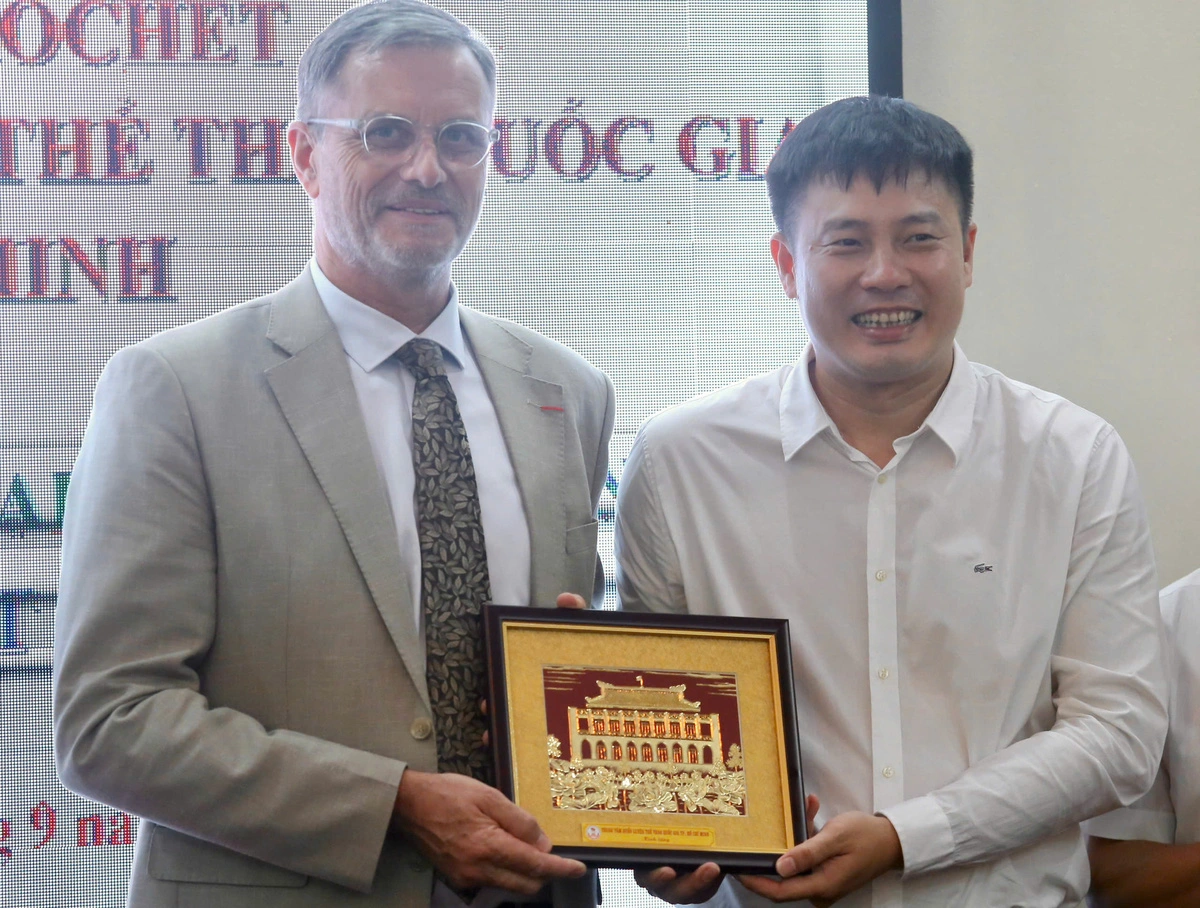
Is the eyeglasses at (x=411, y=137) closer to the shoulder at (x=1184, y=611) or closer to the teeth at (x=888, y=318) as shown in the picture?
the teeth at (x=888, y=318)

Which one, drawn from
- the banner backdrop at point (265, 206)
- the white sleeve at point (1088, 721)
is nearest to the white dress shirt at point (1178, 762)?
the white sleeve at point (1088, 721)

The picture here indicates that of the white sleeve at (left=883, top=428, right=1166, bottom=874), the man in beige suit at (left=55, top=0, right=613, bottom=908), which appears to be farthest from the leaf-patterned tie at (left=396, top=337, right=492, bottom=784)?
the white sleeve at (left=883, top=428, right=1166, bottom=874)

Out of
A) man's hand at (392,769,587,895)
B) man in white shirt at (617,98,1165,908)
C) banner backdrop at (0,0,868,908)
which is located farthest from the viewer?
banner backdrop at (0,0,868,908)

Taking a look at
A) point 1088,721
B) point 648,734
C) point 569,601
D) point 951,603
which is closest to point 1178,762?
point 1088,721

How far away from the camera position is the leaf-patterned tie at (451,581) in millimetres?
1755

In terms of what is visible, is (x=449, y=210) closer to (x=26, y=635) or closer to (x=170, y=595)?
(x=170, y=595)

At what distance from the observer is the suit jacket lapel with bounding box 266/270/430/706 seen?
173 cm

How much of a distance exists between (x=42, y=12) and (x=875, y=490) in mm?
1756

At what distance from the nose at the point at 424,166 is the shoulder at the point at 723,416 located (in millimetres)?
518

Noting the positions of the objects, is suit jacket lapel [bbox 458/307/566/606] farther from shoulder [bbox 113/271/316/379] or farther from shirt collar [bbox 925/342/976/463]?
shirt collar [bbox 925/342/976/463]

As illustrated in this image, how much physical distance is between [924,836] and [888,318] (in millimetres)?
732

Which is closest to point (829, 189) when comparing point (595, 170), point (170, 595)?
point (595, 170)

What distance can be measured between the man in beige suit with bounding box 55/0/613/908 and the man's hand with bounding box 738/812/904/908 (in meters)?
0.29

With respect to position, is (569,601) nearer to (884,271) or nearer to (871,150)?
(884,271)
